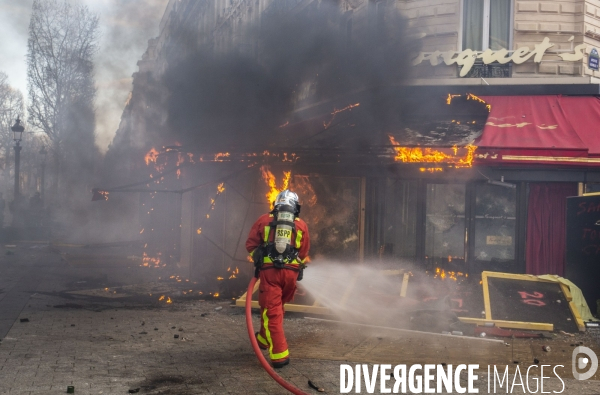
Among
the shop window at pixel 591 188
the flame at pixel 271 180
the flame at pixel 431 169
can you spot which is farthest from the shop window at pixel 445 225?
the flame at pixel 271 180

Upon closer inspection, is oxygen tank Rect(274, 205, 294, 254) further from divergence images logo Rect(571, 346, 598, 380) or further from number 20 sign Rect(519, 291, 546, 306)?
number 20 sign Rect(519, 291, 546, 306)

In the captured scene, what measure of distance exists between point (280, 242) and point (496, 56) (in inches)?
331

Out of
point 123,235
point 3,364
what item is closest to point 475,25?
point 3,364

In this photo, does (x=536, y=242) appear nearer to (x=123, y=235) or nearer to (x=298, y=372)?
(x=298, y=372)

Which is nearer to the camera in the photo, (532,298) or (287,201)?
(287,201)

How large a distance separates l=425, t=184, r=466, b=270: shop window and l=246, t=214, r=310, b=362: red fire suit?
6.11m

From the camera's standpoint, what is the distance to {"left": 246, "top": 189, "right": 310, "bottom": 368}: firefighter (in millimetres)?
6168

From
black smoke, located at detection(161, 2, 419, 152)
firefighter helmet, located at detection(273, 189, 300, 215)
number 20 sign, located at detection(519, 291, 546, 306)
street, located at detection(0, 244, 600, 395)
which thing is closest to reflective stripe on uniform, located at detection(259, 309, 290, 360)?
street, located at detection(0, 244, 600, 395)

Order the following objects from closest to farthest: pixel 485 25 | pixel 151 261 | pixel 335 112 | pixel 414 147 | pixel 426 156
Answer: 1. pixel 414 147
2. pixel 426 156
3. pixel 485 25
4. pixel 335 112
5. pixel 151 261

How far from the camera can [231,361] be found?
6148 millimetres

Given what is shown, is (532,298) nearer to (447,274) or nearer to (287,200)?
(447,274)

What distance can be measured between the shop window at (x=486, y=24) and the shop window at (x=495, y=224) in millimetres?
3225

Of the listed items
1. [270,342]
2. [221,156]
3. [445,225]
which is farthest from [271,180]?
[270,342]

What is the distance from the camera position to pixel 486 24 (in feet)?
42.9
